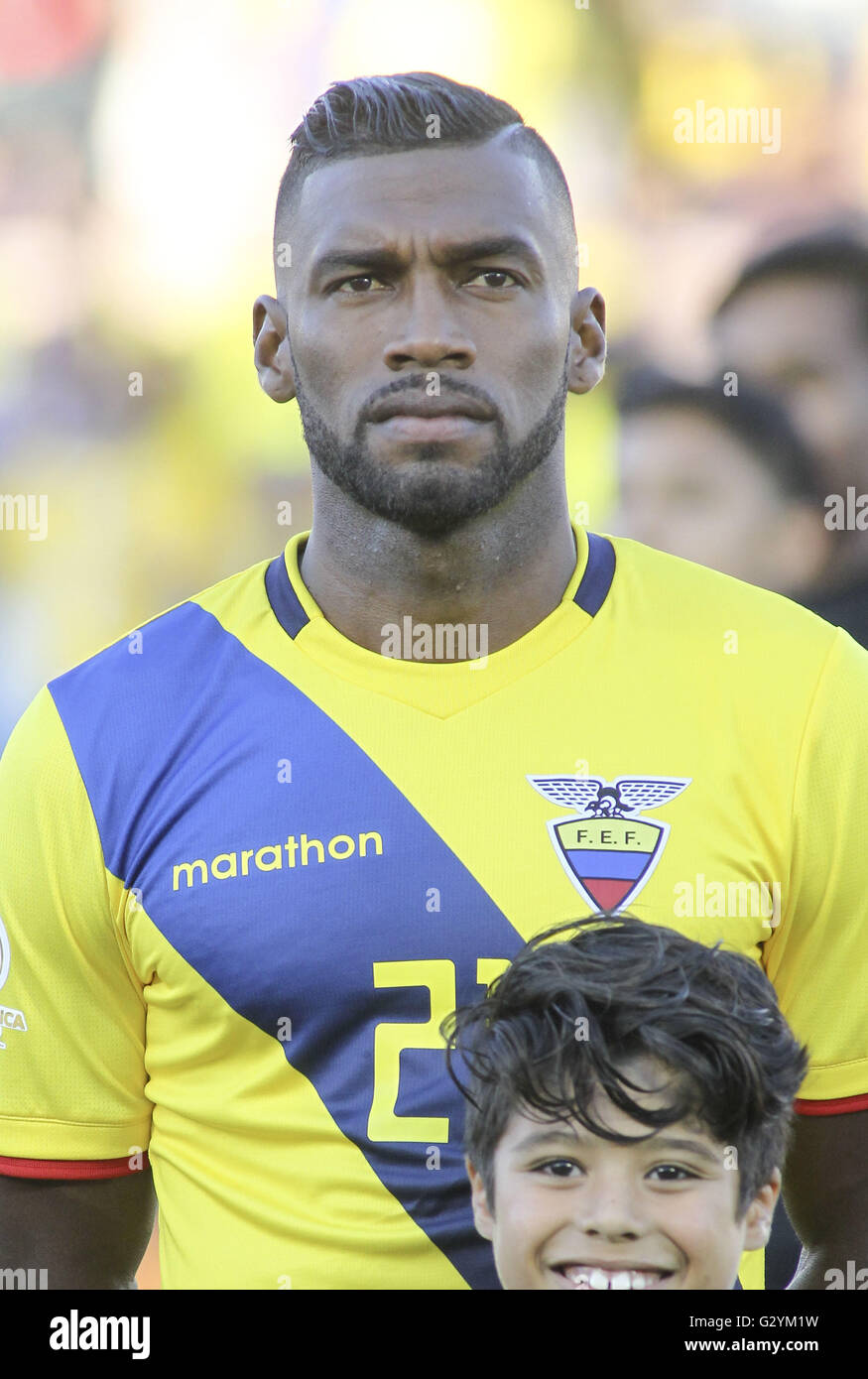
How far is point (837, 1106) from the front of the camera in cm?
179

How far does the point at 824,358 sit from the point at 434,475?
1.52 m

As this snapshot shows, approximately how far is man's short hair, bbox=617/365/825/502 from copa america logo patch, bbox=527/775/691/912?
53.4 inches

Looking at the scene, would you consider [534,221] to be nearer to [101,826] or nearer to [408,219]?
[408,219]

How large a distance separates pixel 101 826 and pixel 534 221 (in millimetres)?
850

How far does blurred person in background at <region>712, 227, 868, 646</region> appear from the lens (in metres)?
2.88

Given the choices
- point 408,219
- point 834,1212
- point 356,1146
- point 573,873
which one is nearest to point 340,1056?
point 356,1146

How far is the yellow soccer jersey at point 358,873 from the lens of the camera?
1.68 meters

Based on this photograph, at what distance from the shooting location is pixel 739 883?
1683 mm

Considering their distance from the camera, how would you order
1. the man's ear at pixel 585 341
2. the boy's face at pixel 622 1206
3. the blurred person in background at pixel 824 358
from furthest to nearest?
the blurred person in background at pixel 824 358, the man's ear at pixel 585 341, the boy's face at pixel 622 1206

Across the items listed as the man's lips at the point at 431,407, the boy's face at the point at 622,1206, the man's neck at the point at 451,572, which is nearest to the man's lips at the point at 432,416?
the man's lips at the point at 431,407

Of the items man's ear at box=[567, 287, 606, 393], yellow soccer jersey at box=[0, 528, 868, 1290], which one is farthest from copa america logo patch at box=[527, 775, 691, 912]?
man's ear at box=[567, 287, 606, 393]

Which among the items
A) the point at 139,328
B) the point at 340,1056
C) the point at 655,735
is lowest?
the point at 340,1056

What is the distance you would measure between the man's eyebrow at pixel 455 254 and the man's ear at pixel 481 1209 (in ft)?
3.21

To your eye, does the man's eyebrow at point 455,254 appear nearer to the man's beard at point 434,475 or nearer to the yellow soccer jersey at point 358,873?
the man's beard at point 434,475
